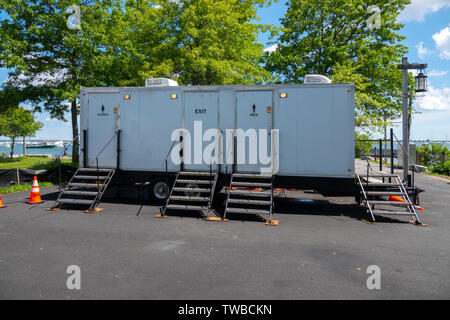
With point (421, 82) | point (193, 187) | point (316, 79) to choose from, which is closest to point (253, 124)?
point (316, 79)

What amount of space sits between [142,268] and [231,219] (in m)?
3.61

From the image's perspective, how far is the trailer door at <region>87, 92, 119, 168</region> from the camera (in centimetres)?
952

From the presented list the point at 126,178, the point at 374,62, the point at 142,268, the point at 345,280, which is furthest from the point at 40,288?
the point at 374,62

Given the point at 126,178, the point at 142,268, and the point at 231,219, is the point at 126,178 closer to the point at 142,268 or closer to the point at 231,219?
the point at 231,219

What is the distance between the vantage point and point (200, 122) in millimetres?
8859

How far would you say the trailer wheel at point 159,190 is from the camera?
956 centimetres

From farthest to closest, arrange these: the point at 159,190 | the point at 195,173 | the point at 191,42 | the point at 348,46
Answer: the point at 348,46 < the point at 191,42 < the point at 159,190 < the point at 195,173

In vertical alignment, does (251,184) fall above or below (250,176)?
below

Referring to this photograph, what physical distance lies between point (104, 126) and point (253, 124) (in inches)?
190

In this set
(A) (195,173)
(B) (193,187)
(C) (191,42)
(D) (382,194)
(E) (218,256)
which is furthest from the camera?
(C) (191,42)

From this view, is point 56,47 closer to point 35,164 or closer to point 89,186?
point 35,164

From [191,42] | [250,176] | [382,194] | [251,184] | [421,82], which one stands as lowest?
[382,194]

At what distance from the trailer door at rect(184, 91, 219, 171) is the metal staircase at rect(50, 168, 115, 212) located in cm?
275
